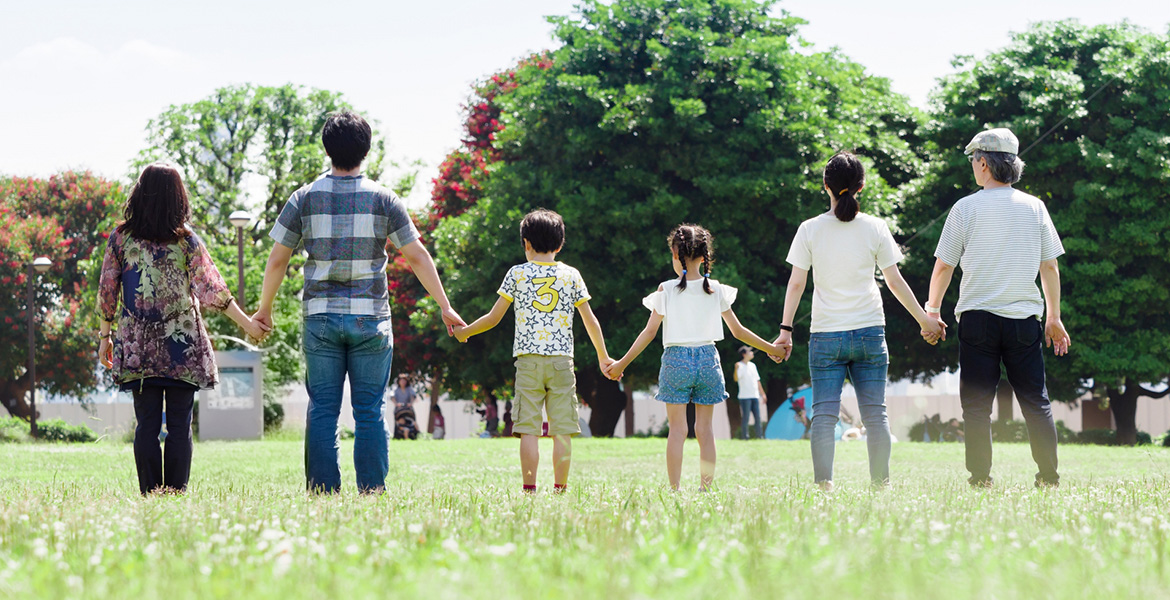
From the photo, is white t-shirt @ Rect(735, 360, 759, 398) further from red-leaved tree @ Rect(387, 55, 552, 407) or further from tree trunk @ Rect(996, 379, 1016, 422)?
red-leaved tree @ Rect(387, 55, 552, 407)

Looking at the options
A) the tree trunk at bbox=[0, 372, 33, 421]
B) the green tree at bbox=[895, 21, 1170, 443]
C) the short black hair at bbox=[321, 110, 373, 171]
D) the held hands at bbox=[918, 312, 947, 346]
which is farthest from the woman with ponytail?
the tree trunk at bbox=[0, 372, 33, 421]

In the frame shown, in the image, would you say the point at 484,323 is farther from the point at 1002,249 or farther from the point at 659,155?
the point at 659,155

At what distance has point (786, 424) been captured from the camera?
25.6m

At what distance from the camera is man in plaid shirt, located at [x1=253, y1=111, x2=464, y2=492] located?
597cm

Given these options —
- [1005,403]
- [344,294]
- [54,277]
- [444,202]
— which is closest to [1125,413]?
[1005,403]

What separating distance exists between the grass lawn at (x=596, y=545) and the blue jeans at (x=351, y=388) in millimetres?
301

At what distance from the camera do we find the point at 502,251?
83.6ft

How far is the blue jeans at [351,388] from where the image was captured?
235 inches

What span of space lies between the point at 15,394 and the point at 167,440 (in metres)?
43.1

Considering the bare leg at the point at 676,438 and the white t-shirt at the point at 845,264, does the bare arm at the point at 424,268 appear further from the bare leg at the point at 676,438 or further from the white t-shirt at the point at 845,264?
the white t-shirt at the point at 845,264

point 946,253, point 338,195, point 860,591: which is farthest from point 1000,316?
point 860,591

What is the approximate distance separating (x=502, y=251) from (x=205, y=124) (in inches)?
906

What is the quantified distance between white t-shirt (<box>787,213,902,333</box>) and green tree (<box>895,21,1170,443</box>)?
19681 millimetres

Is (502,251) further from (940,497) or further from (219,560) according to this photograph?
(219,560)
